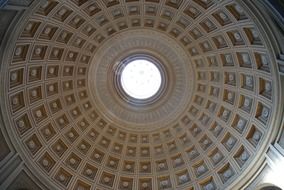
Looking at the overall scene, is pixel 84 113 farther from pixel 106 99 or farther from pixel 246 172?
pixel 246 172

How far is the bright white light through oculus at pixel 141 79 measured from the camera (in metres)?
28.9

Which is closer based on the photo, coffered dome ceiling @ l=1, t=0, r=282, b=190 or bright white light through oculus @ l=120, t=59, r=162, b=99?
coffered dome ceiling @ l=1, t=0, r=282, b=190

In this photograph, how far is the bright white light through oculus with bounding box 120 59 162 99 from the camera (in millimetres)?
28875

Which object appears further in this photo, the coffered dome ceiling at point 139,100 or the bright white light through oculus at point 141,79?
the bright white light through oculus at point 141,79

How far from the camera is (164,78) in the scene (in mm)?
28016

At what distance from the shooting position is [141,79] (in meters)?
30.8

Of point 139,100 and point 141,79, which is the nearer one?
point 139,100

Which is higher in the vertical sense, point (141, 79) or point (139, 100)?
point (141, 79)

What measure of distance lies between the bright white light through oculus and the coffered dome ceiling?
2.76 feet

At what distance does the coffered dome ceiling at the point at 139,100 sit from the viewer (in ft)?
71.3

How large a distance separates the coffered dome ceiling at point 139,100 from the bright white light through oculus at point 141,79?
33.1 inches

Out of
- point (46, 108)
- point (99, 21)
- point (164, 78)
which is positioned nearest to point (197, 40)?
point (164, 78)

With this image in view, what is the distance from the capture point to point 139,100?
28.4 metres

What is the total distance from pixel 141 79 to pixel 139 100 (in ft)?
9.50
